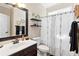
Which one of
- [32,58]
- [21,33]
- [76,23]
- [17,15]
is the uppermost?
[17,15]

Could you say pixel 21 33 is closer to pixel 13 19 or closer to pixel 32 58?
pixel 13 19

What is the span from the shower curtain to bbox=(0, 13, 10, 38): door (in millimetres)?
813

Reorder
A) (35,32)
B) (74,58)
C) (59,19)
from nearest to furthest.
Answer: (74,58), (35,32), (59,19)

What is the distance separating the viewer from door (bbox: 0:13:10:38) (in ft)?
5.21

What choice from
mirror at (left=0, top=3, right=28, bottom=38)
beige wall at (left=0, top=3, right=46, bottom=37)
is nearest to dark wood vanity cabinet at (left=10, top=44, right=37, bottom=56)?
beige wall at (left=0, top=3, right=46, bottom=37)

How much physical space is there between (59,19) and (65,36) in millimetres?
501

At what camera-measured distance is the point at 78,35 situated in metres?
1.77

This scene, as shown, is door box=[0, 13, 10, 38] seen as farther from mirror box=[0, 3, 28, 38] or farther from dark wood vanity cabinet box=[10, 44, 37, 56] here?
dark wood vanity cabinet box=[10, 44, 37, 56]

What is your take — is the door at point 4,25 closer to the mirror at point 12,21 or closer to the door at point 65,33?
the mirror at point 12,21

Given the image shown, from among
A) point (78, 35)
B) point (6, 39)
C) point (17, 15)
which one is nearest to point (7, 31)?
point (6, 39)

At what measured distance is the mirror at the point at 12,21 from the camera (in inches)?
63.6

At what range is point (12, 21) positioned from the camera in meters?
1.77

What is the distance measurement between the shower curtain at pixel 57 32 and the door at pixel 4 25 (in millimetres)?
813

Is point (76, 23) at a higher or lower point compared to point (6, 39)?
higher
